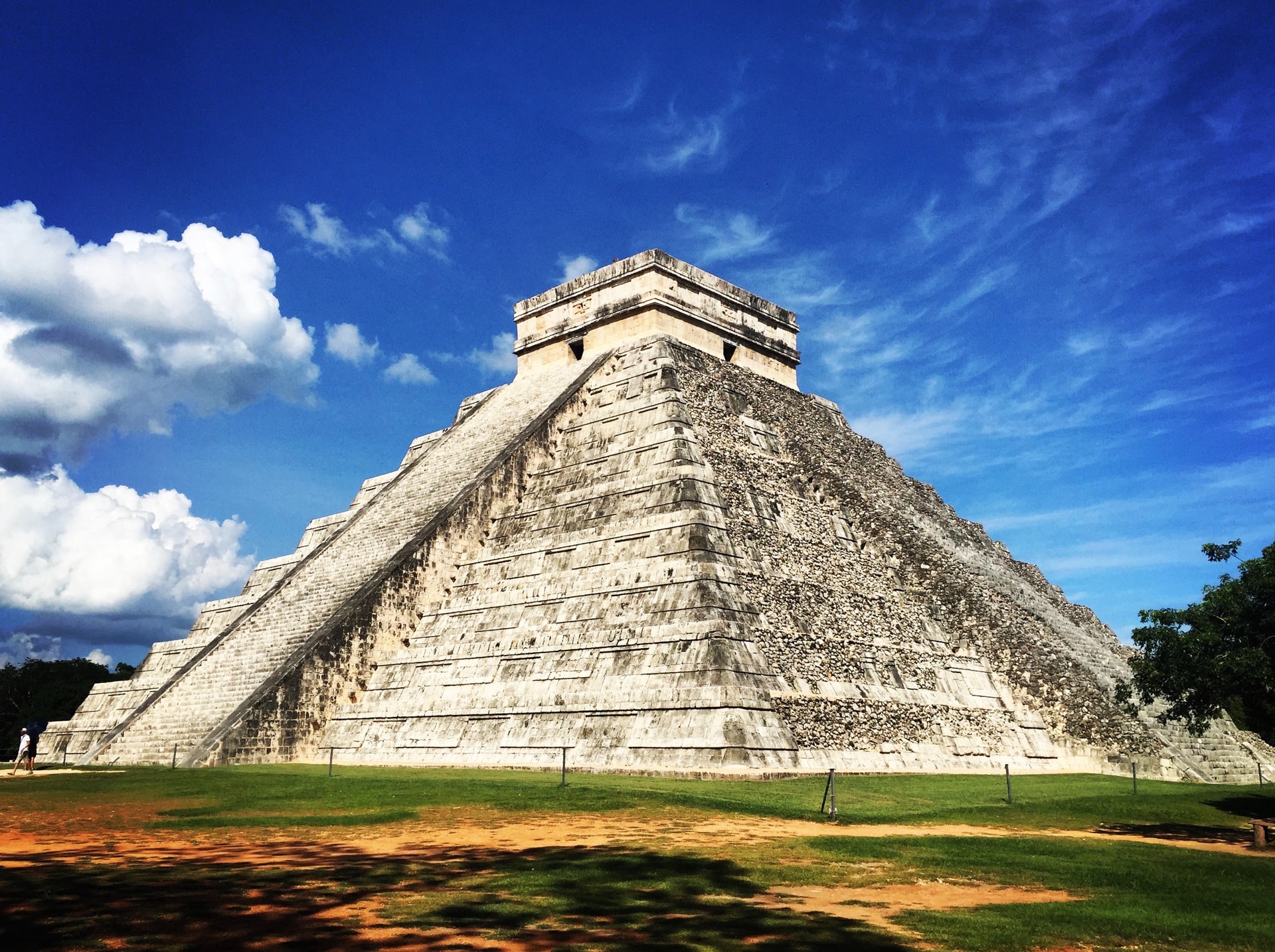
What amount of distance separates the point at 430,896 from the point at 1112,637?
2671 cm

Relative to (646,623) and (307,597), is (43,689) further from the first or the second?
(646,623)

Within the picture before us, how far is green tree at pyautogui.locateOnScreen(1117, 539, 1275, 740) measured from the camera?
433 inches

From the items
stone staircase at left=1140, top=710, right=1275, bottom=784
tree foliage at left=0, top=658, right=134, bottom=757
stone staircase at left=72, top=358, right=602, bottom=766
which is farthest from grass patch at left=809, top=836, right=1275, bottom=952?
tree foliage at left=0, top=658, right=134, bottom=757

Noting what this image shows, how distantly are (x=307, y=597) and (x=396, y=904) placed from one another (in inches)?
585

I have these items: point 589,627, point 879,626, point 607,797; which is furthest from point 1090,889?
point 879,626

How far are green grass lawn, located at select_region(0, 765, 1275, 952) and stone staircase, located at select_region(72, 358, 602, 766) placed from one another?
4.83 meters

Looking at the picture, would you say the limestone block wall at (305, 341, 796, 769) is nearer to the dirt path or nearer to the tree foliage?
the dirt path

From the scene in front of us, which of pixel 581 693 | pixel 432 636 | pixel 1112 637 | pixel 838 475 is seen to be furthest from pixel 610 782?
pixel 1112 637

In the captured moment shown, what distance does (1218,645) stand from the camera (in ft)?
37.3

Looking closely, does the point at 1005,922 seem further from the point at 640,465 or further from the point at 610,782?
the point at 640,465

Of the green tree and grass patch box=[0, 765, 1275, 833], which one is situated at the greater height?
the green tree

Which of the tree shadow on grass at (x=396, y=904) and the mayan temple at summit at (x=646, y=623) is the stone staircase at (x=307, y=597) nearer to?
the mayan temple at summit at (x=646, y=623)

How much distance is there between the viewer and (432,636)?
18.3 m

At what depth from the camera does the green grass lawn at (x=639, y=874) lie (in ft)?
19.0
